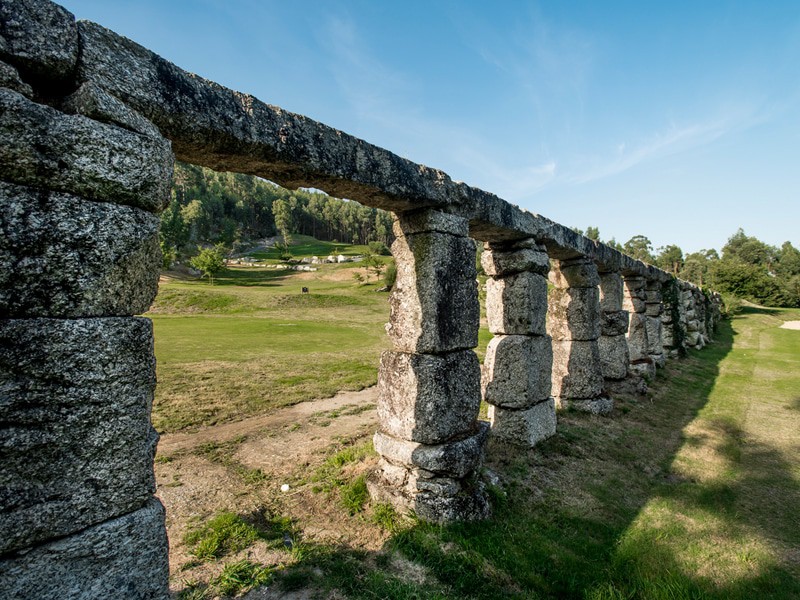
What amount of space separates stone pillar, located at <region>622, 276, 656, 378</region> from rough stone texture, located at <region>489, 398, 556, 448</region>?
707 cm

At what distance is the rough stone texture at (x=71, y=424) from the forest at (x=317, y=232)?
54.2 metres

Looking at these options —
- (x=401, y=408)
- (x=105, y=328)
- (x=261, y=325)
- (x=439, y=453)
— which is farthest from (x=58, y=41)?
(x=261, y=325)

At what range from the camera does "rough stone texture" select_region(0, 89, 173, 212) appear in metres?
2.42

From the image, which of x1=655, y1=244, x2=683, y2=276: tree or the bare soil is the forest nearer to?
x1=655, y1=244, x2=683, y2=276: tree

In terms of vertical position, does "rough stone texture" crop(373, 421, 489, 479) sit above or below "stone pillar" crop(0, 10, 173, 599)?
below

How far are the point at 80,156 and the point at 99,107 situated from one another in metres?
0.38

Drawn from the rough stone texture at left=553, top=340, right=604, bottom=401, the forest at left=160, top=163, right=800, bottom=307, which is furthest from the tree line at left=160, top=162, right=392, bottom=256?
the rough stone texture at left=553, top=340, right=604, bottom=401

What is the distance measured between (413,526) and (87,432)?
3.67 m

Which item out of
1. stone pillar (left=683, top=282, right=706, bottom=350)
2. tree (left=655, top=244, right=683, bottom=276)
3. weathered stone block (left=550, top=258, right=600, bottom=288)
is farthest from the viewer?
tree (left=655, top=244, right=683, bottom=276)

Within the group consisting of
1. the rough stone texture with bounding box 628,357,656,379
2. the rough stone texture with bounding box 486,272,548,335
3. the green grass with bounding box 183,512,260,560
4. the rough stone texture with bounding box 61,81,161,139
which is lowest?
the green grass with bounding box 183,512,260,560

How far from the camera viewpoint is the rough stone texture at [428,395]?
17.3ft

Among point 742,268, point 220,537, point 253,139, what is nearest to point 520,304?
point 253,139

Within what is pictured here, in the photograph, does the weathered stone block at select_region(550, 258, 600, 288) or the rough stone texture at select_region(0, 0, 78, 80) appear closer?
the rough stone texture at select_region(0, 0, 78, 80)

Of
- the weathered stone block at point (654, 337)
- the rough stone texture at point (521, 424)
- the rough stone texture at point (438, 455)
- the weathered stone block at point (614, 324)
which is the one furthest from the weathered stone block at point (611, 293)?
the rough stone texture at point (438, 455)
